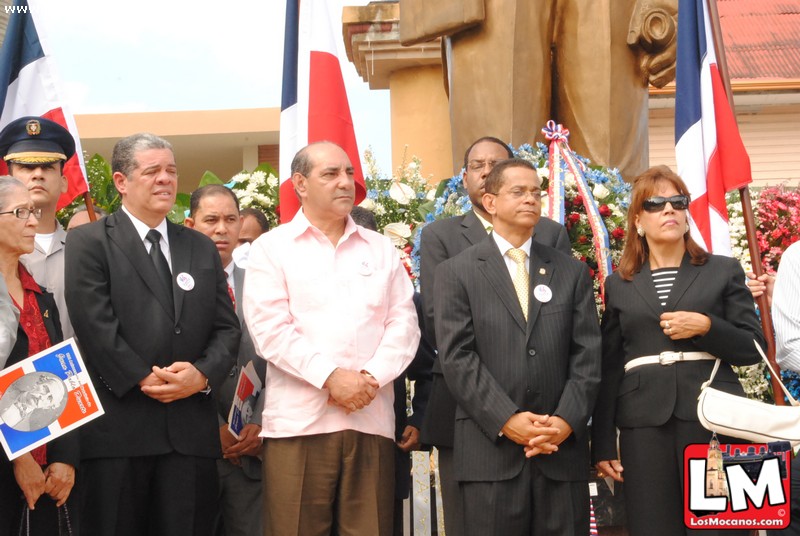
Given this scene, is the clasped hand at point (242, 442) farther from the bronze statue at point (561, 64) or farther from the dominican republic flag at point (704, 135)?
the bronze statue at point (561, 64)

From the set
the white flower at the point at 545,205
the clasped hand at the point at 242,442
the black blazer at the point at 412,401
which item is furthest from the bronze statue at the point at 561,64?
the clasped hand at the point at 242,442

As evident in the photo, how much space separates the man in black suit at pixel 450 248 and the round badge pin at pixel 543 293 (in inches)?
20.0

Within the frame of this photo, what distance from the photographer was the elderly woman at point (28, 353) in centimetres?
375

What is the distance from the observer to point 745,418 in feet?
13.0

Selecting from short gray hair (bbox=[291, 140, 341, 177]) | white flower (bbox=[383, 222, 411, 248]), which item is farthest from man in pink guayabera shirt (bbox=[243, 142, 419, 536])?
white flower (bbox=[383, 222, 411, 248])

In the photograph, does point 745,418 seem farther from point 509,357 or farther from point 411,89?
point 411,89

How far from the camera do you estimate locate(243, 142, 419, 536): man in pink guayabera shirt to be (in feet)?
13.6

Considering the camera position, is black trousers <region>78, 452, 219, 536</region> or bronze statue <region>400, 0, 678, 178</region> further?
bronze statue <region>400, 0, 678, 178</region>

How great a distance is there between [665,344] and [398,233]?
7.90ft

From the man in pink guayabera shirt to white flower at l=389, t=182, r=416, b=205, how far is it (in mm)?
2140

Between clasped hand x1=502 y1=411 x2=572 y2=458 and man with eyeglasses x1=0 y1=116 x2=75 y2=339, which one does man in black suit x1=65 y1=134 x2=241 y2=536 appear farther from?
clasped hand x1=502 y1=411 x2=572 y2=458

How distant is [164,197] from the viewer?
440 centimetres

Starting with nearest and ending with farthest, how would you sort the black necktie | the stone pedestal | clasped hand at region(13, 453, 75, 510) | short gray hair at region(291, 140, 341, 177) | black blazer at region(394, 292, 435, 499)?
clasped hand at region(13, 453, 75, 510), the black necktie, short gray hair at region(291, 140, 341, 177), black blazer at region(394, 292, 435, 499), the stone pedestal

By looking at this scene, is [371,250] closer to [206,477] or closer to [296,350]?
[296,350]
